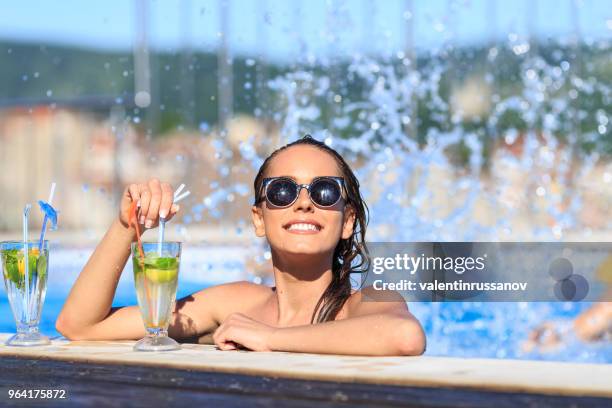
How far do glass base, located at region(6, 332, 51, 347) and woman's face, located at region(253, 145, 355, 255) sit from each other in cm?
50

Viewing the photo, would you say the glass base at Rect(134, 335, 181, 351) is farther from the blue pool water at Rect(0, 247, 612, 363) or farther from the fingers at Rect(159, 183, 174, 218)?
the blue pool water at Rect(0, 247, 612, 363)

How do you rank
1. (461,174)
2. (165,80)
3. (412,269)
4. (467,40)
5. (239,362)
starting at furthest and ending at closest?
(165,80)
(461,174)
(467,40)
(412,269)
(239,362)

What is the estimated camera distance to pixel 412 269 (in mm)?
2941

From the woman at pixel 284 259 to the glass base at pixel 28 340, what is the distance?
216 millimetres

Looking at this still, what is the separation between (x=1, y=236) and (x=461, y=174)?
550 cm

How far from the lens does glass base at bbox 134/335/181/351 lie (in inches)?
74.8

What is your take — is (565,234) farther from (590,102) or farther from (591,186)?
(590,102)

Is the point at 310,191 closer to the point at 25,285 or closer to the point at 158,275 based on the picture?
the point at 158,275

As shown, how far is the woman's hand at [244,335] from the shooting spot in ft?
6.27

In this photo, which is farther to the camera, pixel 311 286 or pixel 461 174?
pixel 461 174

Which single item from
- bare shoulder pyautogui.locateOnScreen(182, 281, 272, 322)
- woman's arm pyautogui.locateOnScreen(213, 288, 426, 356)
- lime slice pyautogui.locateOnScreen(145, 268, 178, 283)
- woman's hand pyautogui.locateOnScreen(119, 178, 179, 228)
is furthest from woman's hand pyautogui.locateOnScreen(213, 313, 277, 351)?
bare shoulder pyautogui.locateOnScreen(182, 281, 272, 322)

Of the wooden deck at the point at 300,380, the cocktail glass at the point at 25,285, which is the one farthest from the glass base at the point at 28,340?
the wooden deck at the point at 300,380

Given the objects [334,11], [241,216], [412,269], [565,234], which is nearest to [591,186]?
[565,234]

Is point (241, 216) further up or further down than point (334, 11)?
further down
